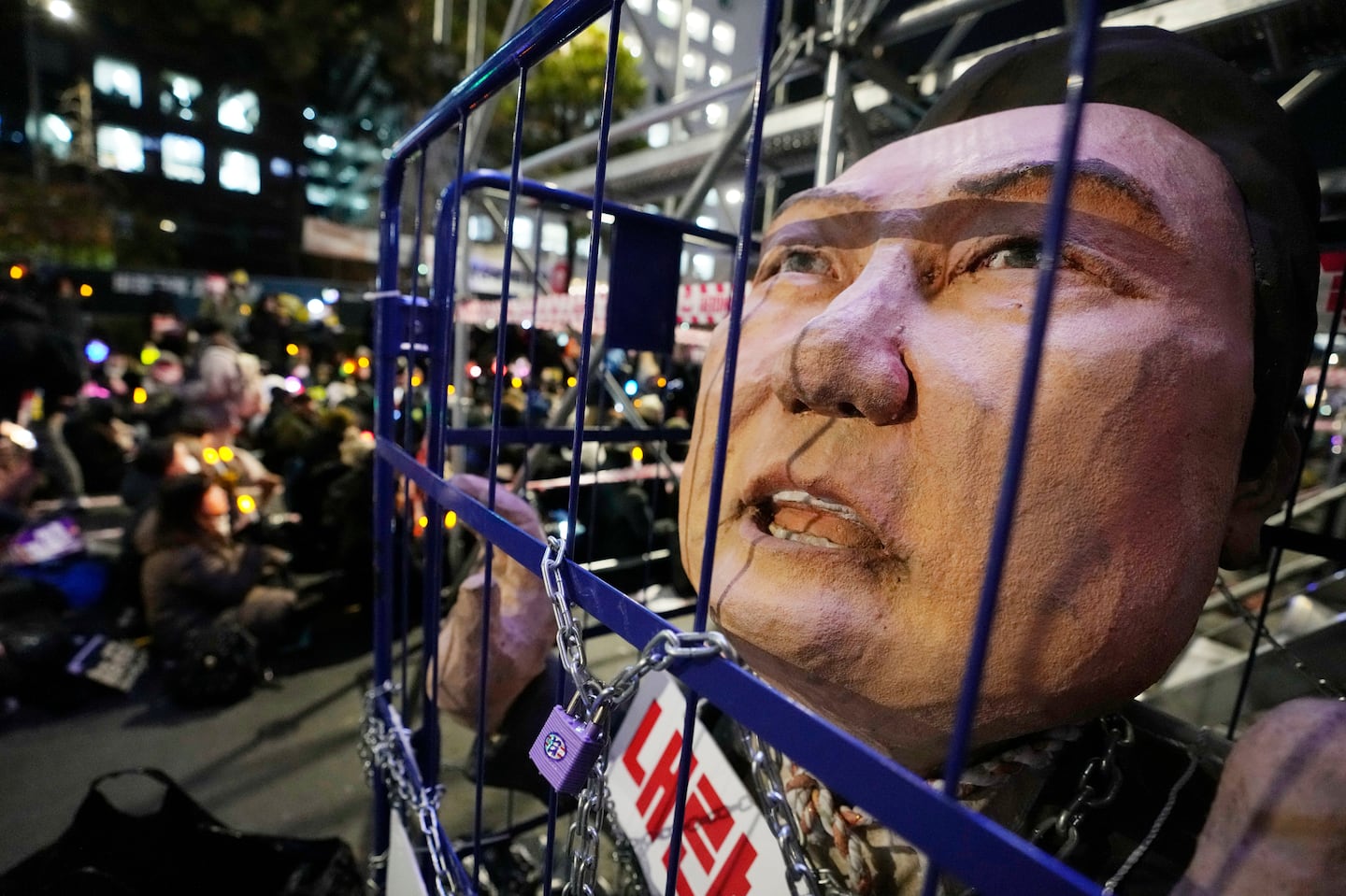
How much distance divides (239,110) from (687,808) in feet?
79.8

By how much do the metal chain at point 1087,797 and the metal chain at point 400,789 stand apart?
1.00 metres

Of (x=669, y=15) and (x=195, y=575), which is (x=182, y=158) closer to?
(x=669, y=15)

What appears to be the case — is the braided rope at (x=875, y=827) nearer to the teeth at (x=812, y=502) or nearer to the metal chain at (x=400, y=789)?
the teeth at (x=812, y=502)

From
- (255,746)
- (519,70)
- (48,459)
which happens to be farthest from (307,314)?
(519,70)

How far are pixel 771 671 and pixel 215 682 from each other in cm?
356

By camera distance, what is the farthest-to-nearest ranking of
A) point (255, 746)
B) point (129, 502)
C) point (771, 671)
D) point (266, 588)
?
point (129, 502)
point (266, 588)
point (255, 746)
point (771, 671)

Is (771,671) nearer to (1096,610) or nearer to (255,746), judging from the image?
(1096,610)

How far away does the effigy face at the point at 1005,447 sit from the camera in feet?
2.44

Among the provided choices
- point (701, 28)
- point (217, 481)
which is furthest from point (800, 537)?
point (701, 28)

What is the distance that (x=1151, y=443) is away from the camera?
2.45 ft

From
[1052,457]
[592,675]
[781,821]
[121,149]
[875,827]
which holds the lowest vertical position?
[875,827]

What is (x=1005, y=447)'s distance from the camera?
742 millimetres

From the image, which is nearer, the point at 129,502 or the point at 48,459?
the point at 129,502

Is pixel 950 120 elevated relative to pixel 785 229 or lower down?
elevated
